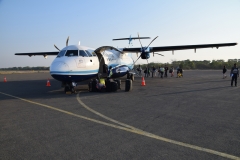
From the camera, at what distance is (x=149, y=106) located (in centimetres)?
802

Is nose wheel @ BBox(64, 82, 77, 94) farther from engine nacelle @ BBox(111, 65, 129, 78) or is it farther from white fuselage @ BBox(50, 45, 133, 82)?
engine nacelle @ BBox(111, 65, 129, 78)

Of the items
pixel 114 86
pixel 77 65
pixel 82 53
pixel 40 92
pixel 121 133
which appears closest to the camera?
pixel 121 133

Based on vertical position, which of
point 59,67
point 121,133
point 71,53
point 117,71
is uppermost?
point 71,53

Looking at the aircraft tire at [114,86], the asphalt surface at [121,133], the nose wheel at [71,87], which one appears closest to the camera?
the asphalt surface at [121,133]

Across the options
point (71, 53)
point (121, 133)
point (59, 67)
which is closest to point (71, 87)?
point (59, 67)

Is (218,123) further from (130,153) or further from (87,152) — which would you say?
(87,152)

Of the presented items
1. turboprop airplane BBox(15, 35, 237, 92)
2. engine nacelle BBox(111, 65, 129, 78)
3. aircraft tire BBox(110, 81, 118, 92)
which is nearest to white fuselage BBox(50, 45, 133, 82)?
turboprop airplane BBox(15, 35, 237, 92)

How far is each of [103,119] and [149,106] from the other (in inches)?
99.9

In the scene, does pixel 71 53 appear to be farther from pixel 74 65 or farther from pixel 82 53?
pixel 74 65

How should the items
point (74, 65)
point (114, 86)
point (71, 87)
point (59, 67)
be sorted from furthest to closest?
point (114, 86), point (71, 87), point (74, 65), point (59, 67)

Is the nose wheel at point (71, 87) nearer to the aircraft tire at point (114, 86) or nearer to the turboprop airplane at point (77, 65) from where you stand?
the turboprop airplane at point (77, 65)

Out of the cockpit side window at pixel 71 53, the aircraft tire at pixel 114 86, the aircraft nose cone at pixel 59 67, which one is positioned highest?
the cockpit side window at pixel 71 53

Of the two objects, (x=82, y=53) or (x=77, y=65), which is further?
(x=82, y=53)

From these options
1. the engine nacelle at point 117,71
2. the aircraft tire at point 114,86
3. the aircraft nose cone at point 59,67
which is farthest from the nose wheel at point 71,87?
the engine nacelle at point 117,71
